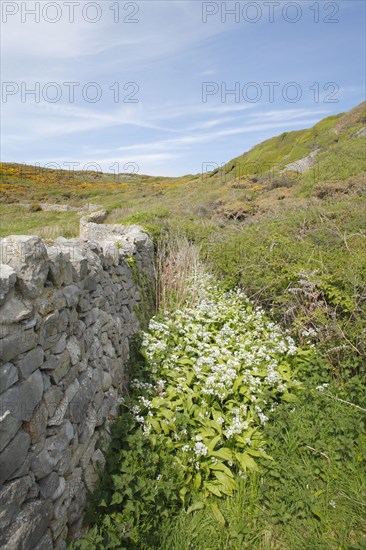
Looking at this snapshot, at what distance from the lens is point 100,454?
279 centimetres

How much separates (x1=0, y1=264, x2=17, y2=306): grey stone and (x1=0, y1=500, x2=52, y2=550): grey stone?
112cm

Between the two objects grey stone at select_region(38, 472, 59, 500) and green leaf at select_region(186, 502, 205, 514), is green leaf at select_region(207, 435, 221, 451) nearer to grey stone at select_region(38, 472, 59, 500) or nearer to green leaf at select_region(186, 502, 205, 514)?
green leaf at select_region(186, 502, 205, 514)

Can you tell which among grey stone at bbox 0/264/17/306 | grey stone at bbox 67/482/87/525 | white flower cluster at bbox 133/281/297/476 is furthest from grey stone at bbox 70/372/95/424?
grey stone at bbox 0/264/17/306

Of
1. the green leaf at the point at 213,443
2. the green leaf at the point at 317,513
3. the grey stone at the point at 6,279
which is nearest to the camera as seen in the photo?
the grey stone at the point at 6,279

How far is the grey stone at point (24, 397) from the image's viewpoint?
1.77 m

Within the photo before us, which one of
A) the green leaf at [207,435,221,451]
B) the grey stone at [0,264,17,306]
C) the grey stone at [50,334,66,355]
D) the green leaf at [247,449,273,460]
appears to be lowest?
the green leaf at [247,449,273,460]

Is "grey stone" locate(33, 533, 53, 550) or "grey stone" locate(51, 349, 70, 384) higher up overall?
"grey stone" locate(51, 349, 70, 384)

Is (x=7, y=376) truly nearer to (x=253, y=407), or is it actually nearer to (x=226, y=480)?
(x=226, y=480)

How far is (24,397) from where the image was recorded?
192 centimetres

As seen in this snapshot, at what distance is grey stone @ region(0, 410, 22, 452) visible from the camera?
171cm

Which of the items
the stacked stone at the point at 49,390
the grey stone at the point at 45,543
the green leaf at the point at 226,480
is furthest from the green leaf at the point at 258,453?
the grey stone at the point at 45,543

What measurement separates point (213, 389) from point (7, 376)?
2.47 m

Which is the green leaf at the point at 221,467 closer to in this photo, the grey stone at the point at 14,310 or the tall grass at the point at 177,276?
the grey stone at the point at 14,310

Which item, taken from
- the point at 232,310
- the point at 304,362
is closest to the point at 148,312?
the point at 232,310
